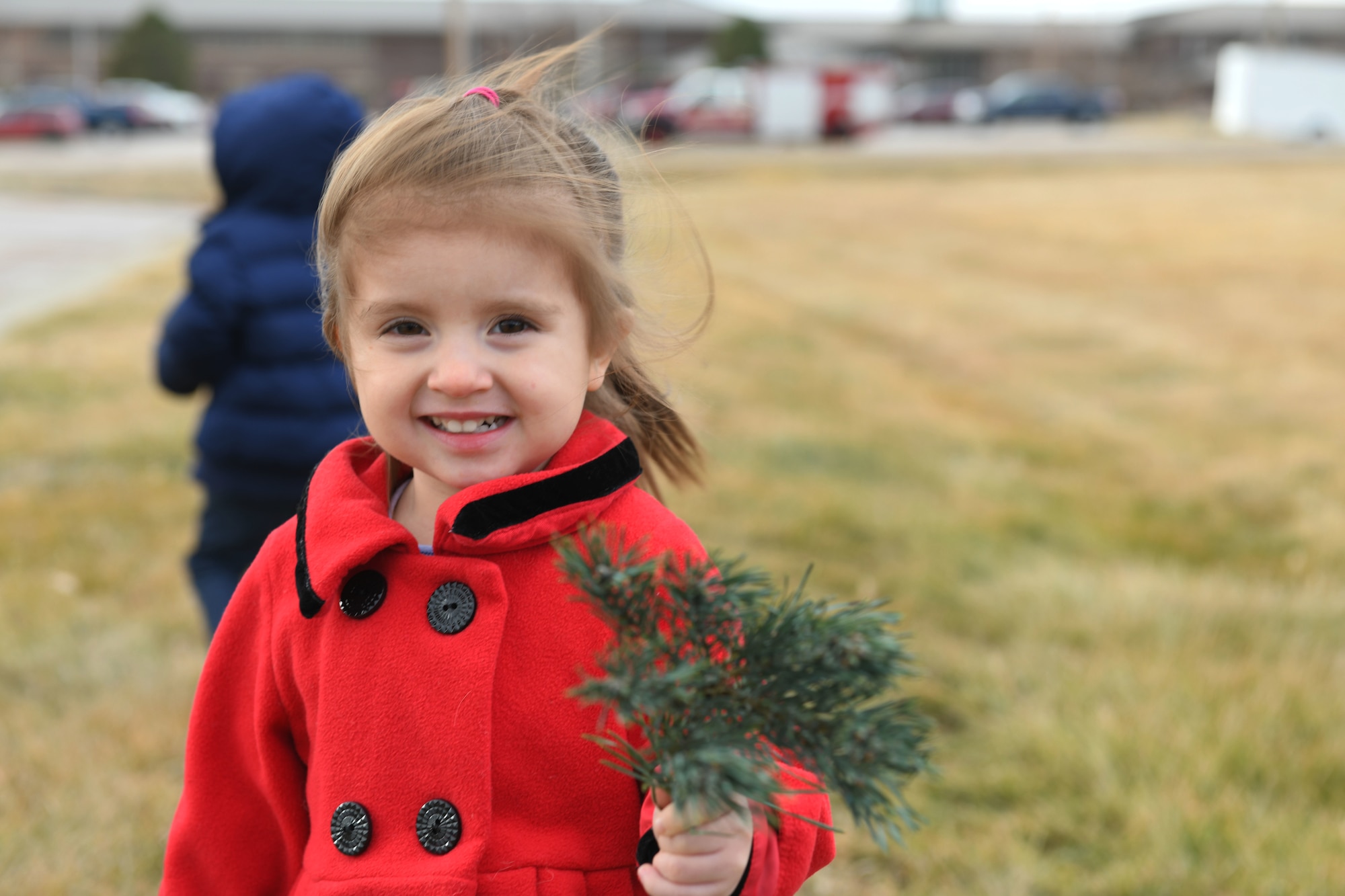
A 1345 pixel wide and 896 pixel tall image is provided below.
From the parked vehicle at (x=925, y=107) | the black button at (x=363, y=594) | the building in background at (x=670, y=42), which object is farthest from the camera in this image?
the building in background at (x=670, y=42)

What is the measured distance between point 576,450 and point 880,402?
5.07 meters

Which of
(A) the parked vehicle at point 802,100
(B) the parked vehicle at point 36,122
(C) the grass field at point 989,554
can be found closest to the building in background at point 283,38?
(A) the parked vehicle at point 802,100

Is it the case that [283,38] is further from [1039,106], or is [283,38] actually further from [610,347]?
[610,347]

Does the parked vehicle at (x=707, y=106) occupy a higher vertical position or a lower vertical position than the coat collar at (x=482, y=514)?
higher

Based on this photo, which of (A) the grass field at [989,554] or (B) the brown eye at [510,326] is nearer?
(B) the brown eye at [510,326]

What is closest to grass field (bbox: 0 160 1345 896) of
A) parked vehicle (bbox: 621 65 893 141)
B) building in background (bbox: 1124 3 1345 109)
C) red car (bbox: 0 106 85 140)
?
parked vehicle (bbox: 621 65 893 141)

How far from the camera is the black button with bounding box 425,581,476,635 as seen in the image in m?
1.31

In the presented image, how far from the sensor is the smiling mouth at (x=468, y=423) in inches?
51.8

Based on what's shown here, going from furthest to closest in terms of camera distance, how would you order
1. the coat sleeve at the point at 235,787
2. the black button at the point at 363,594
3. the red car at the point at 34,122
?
the red car at the point at 34,122, the coat sleeve at the point at 235,787, the black button at the point at 363,594

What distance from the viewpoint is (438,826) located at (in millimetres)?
1289

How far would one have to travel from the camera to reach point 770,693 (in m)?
0.94

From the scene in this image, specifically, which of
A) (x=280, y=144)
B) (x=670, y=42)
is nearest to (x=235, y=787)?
(x=280, y=144)

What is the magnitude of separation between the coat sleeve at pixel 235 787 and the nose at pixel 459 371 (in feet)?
1.19

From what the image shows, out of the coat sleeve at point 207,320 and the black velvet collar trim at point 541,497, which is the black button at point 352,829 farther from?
the coat sleeve at point 207,320
